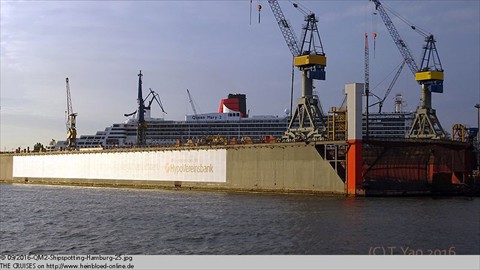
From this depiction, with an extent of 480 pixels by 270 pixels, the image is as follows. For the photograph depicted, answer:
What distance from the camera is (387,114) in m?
153

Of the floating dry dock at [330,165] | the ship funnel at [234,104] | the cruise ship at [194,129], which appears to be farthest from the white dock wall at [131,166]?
the ship funnel at [234,104]

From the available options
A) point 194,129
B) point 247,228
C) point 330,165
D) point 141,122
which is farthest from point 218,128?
point 247,228

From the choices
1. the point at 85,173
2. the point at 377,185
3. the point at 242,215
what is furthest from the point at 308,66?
the point at 85,173

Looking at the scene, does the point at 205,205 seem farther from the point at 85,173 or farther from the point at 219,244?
the point at 85,173

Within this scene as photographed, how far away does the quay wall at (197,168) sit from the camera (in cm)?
7119

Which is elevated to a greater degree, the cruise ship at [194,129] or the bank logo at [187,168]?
the cruise ship at [194,129]

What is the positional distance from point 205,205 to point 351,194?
60.6ft

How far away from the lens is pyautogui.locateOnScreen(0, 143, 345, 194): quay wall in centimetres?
7119

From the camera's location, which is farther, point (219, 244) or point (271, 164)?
point (271, 164)

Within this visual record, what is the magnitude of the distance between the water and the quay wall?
11.6 m

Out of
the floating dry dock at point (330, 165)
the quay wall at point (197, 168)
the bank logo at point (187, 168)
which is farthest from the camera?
the bank logo at point (187, 168)

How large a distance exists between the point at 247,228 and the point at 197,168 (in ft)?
165

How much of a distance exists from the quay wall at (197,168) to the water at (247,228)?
38.0 ft

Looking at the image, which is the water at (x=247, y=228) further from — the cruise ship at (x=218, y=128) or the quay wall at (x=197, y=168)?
the cruise ship at (x=218, y=128)
